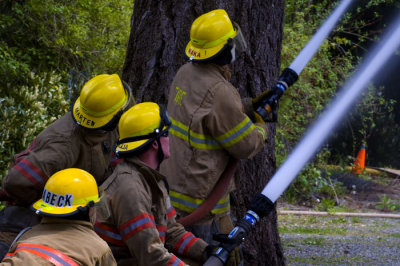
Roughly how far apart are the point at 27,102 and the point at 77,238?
16.3ft

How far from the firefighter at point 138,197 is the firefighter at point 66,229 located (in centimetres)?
17

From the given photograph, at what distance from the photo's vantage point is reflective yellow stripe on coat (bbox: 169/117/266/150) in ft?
11.3

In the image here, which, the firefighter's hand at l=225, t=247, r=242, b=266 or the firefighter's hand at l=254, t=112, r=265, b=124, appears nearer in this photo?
the firefighter's hand at l=225, t=247, r=242, b=266

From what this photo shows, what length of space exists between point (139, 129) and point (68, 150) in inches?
21.8

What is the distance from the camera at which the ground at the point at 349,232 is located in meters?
6.38

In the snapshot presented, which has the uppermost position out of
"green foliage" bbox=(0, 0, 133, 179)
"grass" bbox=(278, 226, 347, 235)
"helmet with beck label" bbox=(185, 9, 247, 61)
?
"helmet with beck label" bbox=(185, 9, 247, 61)

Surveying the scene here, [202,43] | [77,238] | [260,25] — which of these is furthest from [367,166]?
[77,238]

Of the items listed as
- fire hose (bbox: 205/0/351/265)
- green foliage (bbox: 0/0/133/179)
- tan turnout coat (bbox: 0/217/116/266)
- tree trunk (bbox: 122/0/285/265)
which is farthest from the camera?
green foliage (bbox: 0/0/133/179)

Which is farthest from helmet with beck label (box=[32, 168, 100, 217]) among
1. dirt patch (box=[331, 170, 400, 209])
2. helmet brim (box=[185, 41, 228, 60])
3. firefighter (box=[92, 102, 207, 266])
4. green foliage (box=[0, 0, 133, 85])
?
dirt patch (box=[331, 170, 400, 209])

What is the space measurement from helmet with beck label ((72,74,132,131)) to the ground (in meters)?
3.25

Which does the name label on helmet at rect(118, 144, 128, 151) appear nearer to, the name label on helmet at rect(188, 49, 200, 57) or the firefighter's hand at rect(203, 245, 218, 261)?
the firefighter's hand at rect(203, 245, 218, 261)

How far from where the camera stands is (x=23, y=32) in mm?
9633

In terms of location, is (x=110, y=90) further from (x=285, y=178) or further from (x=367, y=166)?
(x=367, y=166)

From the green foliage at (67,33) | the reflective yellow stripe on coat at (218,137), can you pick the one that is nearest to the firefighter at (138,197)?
the reflective yellow stripe on coat at (218,137)
